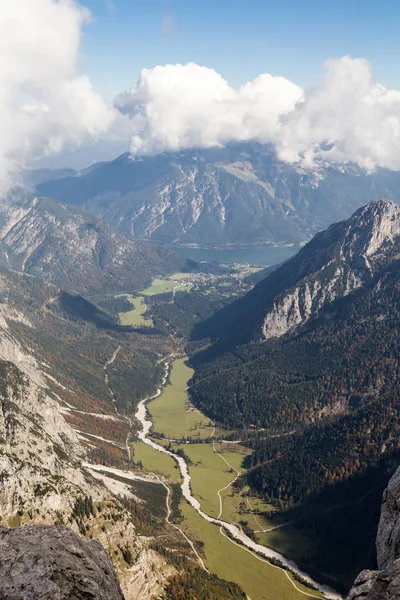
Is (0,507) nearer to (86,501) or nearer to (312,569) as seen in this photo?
(86,501)

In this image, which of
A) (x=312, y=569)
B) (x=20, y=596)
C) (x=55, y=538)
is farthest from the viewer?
(x=312, y=569)

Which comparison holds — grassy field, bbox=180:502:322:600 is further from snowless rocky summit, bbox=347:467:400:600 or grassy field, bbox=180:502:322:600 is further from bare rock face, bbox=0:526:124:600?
bare rock face, bbox=0:526:124:600

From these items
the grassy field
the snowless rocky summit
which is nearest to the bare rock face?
the snowless rocky summit

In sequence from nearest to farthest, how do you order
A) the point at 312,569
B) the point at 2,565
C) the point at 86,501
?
the point at 2,565
the point at 86,501
the point at 312,569

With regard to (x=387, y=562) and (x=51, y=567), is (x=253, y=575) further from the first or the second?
(x=51, y=567)

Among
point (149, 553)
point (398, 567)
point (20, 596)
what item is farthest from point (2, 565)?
point (149, 553)

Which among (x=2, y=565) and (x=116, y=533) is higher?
(x=2, y=565)
